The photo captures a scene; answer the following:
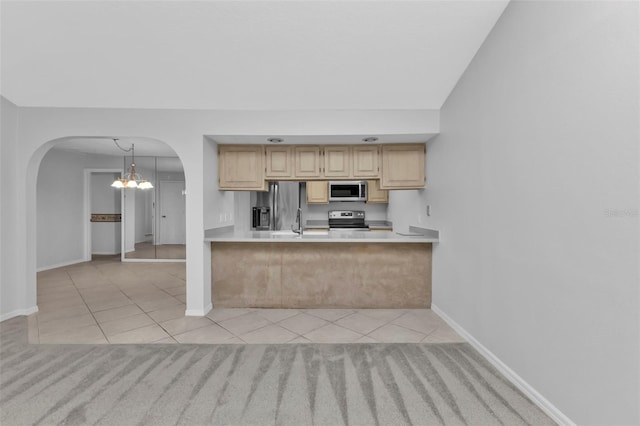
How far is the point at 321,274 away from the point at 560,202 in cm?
235

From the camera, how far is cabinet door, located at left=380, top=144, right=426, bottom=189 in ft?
10.8

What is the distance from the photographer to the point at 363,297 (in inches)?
124

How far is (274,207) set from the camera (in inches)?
185

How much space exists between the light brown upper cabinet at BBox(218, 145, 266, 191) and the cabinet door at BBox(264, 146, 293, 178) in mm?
77

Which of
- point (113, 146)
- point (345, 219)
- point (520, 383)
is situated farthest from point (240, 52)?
point (113, 146)

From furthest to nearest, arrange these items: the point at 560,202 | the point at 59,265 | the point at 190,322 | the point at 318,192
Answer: the point at 59,265 < the point at 318,192 < the point at 190,322 < the point at 560,202

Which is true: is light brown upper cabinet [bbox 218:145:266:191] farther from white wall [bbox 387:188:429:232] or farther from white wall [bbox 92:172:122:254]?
white wall [bbox 92:172:122:254]

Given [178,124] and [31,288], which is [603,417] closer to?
[178,124]

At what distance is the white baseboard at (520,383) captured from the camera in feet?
4.64

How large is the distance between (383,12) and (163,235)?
7967mm

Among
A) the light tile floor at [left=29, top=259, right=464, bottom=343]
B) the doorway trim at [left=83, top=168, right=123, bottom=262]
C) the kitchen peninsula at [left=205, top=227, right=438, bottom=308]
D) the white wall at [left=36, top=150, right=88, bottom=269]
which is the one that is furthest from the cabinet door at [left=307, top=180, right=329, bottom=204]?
the white wall at [left=36, top=150, right=88, bottom=269]

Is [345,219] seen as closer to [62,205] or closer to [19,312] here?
[19,312]

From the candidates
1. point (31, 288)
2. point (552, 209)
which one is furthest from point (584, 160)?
point (31, 288)

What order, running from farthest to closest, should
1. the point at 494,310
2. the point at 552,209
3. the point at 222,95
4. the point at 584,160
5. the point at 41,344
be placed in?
1. the point at 222,95
2. the point at 41,344
3. the point at 494,310
4. the point at 552,209
5. the point at 584,160
